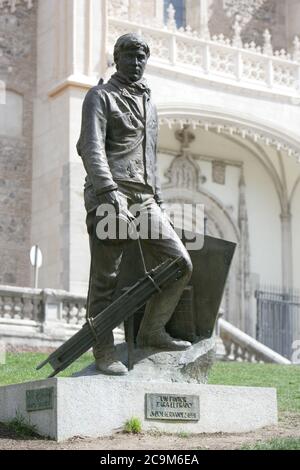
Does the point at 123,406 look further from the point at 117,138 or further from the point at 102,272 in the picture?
the point at 117,138

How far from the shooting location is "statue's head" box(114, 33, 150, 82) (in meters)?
8.85

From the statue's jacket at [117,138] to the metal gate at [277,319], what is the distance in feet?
62.7

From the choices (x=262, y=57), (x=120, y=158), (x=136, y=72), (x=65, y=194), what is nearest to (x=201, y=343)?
(x=120, y=158)

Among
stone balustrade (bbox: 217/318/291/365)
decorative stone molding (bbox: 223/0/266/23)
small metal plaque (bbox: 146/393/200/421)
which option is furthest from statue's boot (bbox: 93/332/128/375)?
decorative stone molding (bbox: 223/0/266/23)

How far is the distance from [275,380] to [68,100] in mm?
11340

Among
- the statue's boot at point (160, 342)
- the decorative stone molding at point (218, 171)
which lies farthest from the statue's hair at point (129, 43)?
the decorative stone molding at point (218, 171)

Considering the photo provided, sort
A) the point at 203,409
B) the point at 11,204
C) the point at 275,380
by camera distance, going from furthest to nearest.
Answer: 1. the point at 11,204
2. the point at 275,380
3. the point at 203,409

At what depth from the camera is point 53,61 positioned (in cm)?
2405

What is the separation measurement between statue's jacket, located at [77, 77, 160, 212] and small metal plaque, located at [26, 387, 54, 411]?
1.51 m

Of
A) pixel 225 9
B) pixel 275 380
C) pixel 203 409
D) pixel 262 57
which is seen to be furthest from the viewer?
pixel 225 9

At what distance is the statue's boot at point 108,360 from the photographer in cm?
834

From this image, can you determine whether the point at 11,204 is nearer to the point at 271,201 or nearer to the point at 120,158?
the point at 271,201

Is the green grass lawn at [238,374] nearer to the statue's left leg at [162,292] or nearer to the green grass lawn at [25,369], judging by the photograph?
the green grass lawn at [25,369]

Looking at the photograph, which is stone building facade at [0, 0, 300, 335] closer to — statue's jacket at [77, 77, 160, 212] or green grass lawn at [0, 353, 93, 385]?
green grass lawn at [0, 353, 93, 385]
